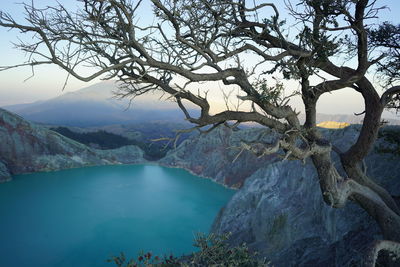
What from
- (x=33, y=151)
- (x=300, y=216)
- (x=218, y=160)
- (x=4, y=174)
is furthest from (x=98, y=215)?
(x=33, y=151)

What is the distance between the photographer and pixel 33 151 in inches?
1459

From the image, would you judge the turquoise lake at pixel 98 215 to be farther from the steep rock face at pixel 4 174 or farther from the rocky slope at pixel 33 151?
the rocky slope at pixel 33 151

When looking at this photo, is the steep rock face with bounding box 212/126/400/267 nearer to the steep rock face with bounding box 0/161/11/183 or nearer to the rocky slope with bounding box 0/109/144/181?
the steep rock face with bounding box 0/161/11/183

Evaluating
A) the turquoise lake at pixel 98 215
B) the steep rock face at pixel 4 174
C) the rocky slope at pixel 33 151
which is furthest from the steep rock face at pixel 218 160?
the steep rock face at pixel 4 174

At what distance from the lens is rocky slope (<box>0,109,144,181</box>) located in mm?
34938

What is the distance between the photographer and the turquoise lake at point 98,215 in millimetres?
15359

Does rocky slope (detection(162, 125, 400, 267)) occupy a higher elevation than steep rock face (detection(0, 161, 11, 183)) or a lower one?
higher

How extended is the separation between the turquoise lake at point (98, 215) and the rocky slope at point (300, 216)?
331cm

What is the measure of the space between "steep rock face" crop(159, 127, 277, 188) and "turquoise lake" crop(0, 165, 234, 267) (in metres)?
1.80

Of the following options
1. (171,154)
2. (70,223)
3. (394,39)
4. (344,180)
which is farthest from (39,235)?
(171,154)

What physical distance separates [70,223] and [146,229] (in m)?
5.72

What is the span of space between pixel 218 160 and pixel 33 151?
2512 cm

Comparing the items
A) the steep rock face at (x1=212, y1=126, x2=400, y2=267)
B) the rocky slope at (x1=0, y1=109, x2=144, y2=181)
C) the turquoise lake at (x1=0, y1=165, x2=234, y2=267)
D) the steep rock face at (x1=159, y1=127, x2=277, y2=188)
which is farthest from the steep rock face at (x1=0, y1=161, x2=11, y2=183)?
the steep rock face at (x1=212, y1=126, x2=400, y2=267)

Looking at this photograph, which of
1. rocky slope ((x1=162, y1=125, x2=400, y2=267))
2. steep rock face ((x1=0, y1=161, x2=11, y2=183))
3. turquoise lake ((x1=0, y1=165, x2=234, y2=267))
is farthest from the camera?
steep rock face ((x1=0, y1=161, x2=11, y2=183))
